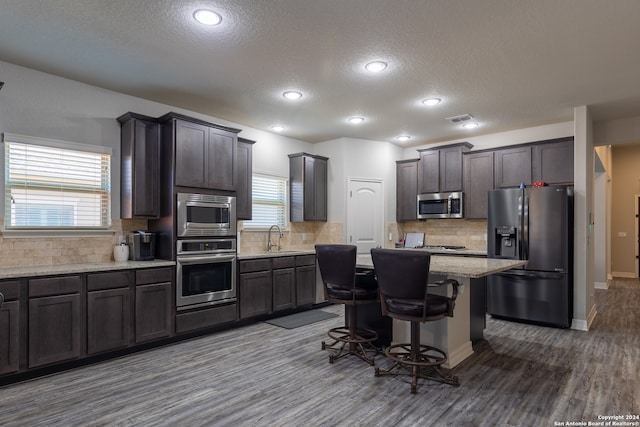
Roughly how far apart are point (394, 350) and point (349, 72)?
105 inches

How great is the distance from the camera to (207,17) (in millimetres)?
2619

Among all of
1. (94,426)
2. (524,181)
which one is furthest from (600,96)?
(94,426)

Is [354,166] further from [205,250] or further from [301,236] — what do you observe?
[205,250]

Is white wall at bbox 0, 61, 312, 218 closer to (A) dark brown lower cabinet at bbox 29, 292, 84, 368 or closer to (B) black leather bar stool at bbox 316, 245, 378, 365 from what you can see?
(A) dark brown lower cabinet at bbox 29, 292, 84, 368

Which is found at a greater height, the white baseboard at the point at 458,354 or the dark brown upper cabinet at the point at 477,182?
the dark brown upper cabinet at the point at 477,182

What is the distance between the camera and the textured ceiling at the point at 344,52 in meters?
2.55

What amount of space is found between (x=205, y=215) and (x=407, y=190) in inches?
145

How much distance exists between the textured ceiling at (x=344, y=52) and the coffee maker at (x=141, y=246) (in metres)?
1.59

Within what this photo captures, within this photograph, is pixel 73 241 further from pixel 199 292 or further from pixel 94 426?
pixel 94 426

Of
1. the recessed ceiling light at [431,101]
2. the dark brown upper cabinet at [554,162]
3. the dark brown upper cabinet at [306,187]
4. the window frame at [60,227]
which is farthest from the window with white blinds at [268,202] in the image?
the dark brown upper cabinet at [554,162]

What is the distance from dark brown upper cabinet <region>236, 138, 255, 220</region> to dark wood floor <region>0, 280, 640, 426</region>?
1796 mm

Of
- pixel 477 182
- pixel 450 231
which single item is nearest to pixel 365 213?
pixel 450 231

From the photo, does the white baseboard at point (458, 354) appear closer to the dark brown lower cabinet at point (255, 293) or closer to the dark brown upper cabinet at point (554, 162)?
the dark brown lower cabinet at point (255, 293)

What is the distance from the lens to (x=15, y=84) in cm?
344
